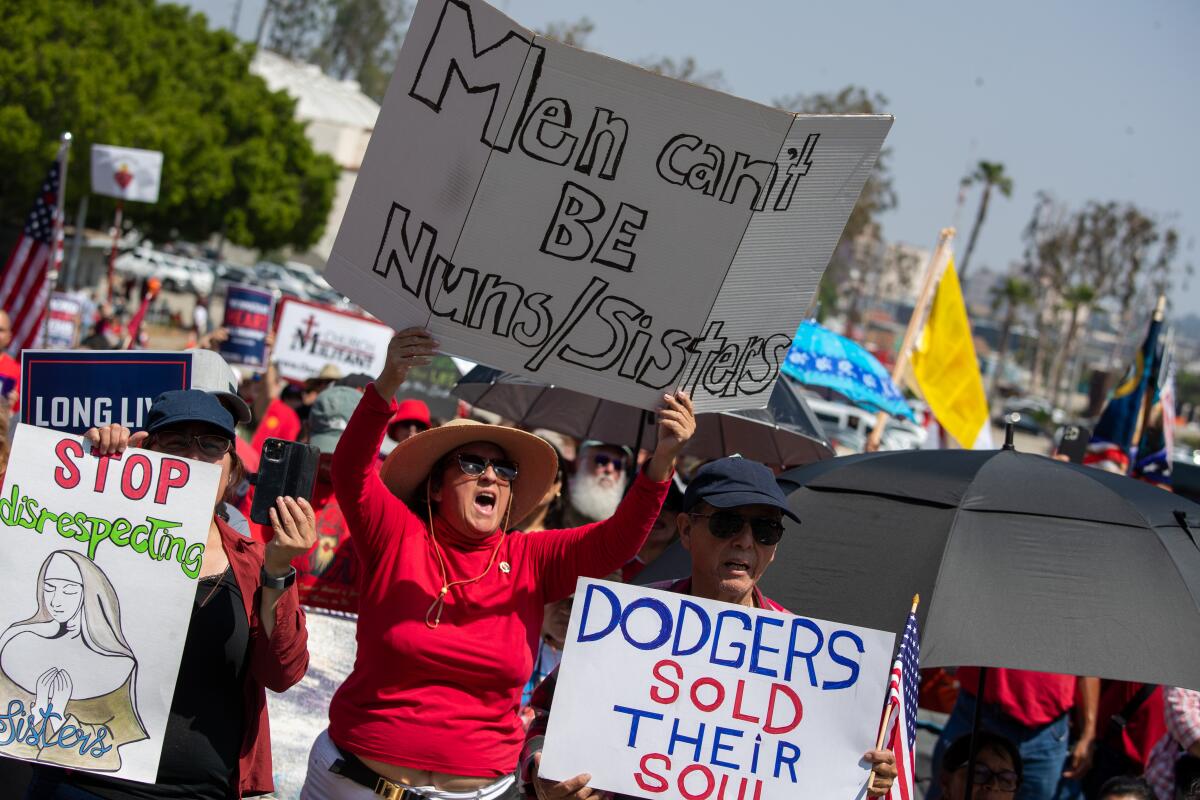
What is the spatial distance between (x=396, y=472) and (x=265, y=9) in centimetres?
7948

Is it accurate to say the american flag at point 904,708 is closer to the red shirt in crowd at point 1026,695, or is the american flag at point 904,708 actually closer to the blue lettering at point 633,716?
the blue lettering at point 633,716

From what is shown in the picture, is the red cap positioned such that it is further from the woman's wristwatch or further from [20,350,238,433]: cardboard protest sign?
the woman's wristwatch

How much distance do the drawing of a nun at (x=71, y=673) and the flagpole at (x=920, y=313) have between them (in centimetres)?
654

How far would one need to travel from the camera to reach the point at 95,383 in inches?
180

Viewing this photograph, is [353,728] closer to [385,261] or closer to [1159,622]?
[385,261]

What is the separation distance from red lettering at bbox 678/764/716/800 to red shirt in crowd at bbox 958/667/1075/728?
2.59m

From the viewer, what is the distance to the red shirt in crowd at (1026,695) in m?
5.57

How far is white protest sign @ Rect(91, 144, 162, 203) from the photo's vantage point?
57.7 feet

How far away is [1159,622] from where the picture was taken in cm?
368

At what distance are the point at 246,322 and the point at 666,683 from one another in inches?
352

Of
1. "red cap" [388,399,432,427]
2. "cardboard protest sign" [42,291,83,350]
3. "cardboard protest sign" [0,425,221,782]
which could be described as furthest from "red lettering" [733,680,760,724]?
"cardboard protest sign" [42,291,83,350]

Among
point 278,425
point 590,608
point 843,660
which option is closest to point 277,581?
point 590,608

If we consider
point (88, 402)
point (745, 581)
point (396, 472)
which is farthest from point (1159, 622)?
point (88, 402)

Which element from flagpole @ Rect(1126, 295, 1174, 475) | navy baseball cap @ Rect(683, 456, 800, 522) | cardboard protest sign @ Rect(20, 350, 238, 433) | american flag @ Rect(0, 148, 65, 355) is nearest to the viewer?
navy baseball cap @ Rect(683, 456, 800, 522)
